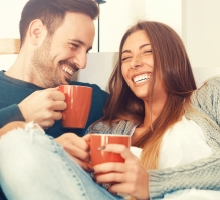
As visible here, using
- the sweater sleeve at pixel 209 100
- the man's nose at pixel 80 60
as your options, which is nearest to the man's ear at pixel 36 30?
the man's nose at pixel 80 60

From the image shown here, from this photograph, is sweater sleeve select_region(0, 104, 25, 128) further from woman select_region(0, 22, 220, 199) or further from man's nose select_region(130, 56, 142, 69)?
man's nose select_region(130, 56, 142, 69)

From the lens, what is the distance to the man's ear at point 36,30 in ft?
4.33

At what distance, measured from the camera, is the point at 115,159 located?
2.19 feet

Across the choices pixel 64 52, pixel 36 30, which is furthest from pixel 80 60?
pixel 36 30

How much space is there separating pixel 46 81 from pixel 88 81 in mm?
214

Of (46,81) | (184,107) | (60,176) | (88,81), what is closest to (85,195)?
(60,176)

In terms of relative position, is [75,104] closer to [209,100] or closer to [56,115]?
[56,115]

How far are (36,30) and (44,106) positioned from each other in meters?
0.55

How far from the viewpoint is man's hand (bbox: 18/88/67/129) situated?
89 centimetres

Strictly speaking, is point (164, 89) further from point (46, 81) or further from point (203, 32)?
point (203, 32)

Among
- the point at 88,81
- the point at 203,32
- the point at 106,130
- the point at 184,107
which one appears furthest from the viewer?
the point at 203,32

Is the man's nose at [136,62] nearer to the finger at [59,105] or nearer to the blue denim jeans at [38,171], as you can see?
the finger at [59,105]

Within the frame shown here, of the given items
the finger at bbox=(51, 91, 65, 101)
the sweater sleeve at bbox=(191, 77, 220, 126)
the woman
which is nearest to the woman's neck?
the woman

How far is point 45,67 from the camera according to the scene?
129 cm
